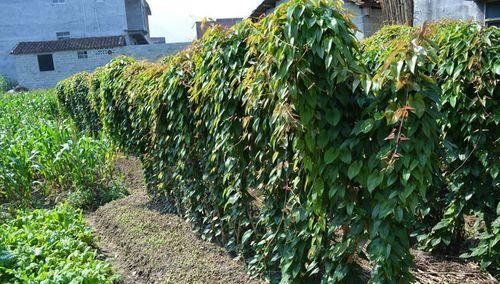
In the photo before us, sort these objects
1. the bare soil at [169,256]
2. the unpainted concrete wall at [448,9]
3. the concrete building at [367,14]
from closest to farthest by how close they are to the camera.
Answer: the bare soil at [169,256]
the unpainted concrete wall at [448,9]
the concrete building at [367,14]

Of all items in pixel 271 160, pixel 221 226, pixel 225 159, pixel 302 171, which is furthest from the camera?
pixel 221 226

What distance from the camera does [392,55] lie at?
2279 millimetres

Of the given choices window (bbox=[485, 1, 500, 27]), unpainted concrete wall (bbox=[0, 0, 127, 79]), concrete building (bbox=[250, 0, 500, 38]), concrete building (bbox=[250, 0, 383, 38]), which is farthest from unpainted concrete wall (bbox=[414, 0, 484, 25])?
unpainted concrete wall (bbox=[0, 0, 127, 79])

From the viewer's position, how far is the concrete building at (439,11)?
10.6 metres

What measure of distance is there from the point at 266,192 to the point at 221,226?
1.06 m

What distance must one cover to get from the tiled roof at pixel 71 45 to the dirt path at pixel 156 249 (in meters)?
33.2

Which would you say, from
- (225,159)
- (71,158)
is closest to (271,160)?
(225,159)

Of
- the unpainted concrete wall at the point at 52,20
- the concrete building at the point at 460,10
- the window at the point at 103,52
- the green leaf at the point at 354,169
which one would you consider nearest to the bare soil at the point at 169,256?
the green leaf at the point at 354,169

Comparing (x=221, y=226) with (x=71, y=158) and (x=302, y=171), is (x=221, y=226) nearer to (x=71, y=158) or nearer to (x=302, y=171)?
(x=302, y=171)

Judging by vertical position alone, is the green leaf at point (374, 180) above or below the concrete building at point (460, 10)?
below

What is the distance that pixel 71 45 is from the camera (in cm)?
3725

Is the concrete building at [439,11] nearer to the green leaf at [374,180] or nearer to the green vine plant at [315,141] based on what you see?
the green vine plant at [315,141]

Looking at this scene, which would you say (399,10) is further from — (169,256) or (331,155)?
(331,155)

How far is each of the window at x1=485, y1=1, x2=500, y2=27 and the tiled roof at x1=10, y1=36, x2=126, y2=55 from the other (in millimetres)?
30714
